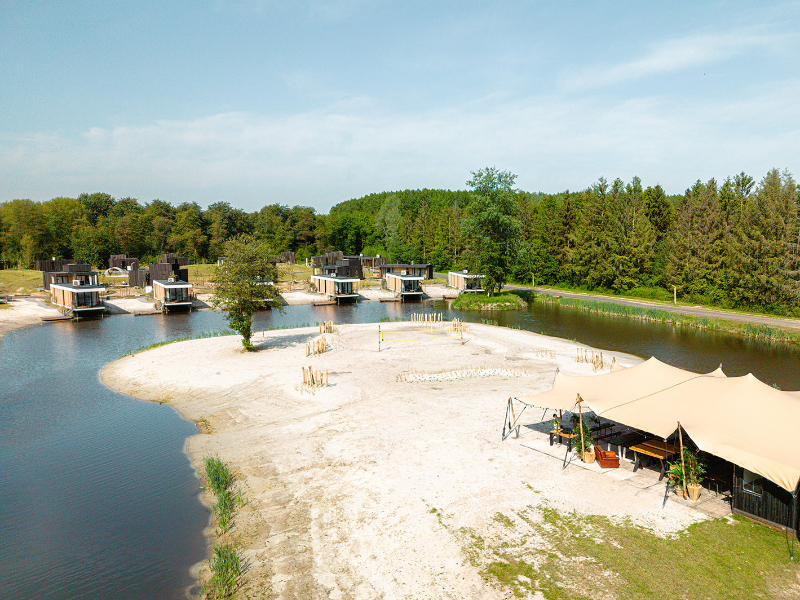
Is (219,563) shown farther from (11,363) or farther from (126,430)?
(11,363)

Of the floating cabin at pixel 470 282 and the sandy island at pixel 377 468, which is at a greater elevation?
the floating cabin at pixel 470 282

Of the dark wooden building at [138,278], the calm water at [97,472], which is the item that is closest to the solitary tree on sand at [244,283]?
the calm water at [97,472]

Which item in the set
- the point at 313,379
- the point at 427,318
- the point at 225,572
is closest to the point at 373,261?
the point at 427,318

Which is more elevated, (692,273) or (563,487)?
(692,273)

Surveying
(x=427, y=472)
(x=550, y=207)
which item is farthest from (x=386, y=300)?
(x=427, y=472)

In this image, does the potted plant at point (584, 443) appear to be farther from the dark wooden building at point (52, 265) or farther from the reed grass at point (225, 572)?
the dark wooden building at point (52, 265)

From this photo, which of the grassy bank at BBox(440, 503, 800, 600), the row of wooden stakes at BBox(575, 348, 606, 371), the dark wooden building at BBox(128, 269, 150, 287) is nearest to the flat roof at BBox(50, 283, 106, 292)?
the dark wooden building at BBox(128, 269, 150, 287)

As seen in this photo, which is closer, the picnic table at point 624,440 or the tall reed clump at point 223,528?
the tall reed clump at point 223,528

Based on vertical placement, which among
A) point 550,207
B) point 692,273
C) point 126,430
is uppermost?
point 550,207
